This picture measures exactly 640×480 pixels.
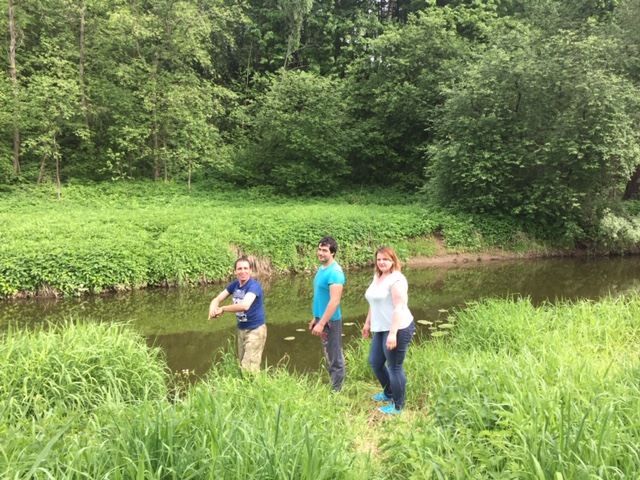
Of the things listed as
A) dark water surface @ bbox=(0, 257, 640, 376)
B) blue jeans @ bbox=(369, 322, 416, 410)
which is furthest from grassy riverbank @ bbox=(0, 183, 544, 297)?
blue jeans @ bbox=(369, 322, 416, 410)

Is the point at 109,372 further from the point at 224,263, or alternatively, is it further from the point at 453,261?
the point at 453,261

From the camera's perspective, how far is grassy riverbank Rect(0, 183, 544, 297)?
9836 mm

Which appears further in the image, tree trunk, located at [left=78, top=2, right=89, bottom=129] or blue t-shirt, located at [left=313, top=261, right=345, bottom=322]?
tree trunk, located at [left=78, top=2, right=89, bottom=129]

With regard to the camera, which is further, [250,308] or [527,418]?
[250,308]

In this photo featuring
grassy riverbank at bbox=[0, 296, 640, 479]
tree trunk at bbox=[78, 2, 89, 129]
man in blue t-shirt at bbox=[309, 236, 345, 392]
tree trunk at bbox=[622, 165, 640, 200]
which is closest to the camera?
grassy riverbank at bbox=[0, 296, 640, 479]

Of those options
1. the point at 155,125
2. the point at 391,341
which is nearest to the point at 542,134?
the point at 391,341

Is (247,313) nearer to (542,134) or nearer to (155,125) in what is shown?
Answer: (542,134)

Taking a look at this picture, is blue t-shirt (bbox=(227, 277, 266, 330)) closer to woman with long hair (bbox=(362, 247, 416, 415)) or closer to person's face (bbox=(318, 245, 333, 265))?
person's face (bbox=(318, 245, 333, 265))

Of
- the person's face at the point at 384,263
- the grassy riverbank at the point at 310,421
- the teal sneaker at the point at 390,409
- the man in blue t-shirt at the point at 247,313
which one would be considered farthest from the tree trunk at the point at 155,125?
the teal sneaker at the point at 390,409

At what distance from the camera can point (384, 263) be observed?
4.20 meters

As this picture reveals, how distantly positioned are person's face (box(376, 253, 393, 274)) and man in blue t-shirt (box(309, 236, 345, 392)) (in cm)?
45

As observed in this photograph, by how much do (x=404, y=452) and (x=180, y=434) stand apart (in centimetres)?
161

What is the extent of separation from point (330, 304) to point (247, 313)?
1.03 m

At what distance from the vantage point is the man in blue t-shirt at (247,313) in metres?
4.76
